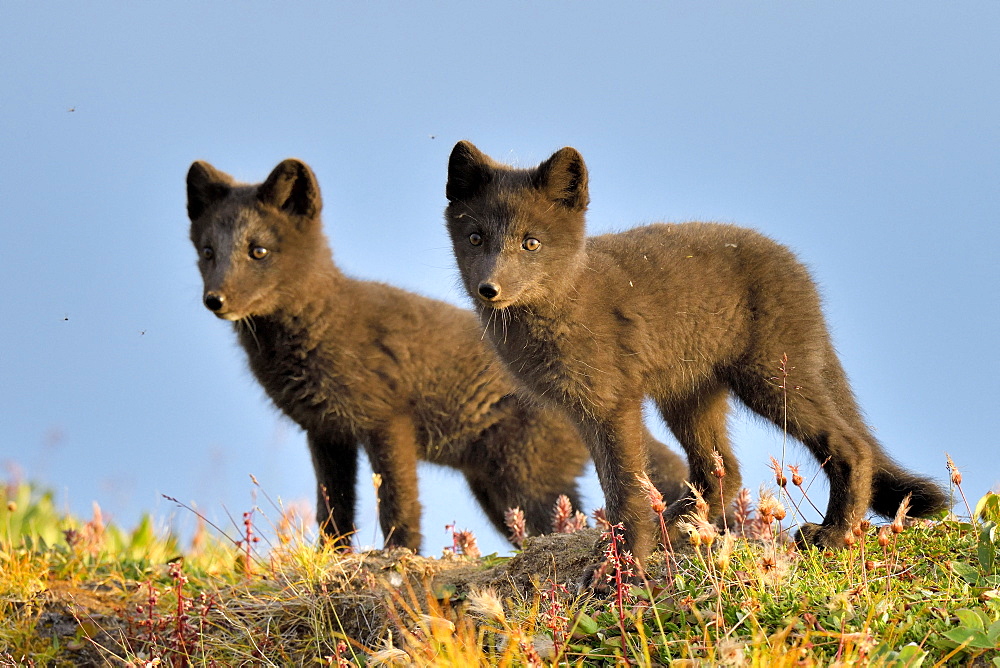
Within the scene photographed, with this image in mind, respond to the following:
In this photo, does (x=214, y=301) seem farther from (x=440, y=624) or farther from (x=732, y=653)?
(x=732, y=653)

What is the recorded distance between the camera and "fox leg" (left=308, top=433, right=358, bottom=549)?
6926 millimetres

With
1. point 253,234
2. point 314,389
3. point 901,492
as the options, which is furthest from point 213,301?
point 901,492

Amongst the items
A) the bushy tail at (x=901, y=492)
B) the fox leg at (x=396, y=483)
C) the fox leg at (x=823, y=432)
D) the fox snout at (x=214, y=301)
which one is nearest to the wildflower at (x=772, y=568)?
the fox leg at (x=823, y=432)

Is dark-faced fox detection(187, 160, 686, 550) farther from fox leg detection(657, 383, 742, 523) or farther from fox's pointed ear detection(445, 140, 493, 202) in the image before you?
fox's pointed ear detection(445, 140, 493, 202)

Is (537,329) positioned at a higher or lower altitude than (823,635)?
higher

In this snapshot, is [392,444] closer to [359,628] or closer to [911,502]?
[359,628]

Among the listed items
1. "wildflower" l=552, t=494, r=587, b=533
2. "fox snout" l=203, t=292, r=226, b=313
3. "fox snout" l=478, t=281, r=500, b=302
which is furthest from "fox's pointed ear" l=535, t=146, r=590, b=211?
"fox snout" l=203, t=292, r=226, b=313

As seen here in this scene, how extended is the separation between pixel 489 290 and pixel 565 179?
2.66 ft

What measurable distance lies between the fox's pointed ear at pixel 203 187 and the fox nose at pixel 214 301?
84 cm

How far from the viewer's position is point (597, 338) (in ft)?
16.4

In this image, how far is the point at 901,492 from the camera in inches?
226

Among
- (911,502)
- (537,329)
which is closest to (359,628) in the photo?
(537,329)

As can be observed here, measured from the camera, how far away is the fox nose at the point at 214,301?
6230 millimetres

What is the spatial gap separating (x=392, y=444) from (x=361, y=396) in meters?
0.40
